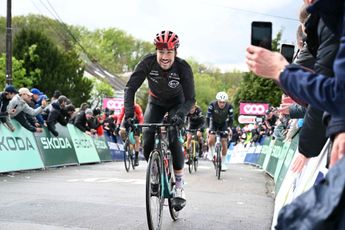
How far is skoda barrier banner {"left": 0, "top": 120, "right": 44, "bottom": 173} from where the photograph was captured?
12.1 metres

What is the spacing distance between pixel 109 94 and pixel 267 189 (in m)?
61.9

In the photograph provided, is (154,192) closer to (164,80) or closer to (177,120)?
(177,120)

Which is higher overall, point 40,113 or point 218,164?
point 40,113

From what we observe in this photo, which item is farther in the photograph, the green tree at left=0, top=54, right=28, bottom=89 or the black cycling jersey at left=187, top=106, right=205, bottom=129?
the green tree at left=0, top=54, right=28, bottom=89

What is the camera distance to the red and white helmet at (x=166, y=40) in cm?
605

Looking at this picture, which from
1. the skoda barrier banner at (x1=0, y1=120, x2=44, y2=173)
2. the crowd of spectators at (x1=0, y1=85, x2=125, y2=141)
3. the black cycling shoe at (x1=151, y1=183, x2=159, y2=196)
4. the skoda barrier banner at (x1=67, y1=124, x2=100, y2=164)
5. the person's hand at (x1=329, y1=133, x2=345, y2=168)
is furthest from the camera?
the skoda barrier banner at (x1=67, y1=124, x2=100, y2=164)

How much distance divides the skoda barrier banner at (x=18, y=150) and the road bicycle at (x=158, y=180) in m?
6.69

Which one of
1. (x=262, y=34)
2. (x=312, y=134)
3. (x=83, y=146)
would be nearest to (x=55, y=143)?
(x=83, y=146)

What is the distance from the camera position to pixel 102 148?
21.3 metres

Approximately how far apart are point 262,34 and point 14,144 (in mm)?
11093

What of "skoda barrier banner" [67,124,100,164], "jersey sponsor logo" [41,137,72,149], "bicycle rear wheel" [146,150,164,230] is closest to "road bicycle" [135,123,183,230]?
"bicycle rear wheel" [146,150,164,230]

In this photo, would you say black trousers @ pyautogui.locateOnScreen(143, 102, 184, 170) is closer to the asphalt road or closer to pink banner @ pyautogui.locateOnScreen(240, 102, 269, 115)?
the asphalt road

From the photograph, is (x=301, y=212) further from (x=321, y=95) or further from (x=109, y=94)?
(x=109, y=94)

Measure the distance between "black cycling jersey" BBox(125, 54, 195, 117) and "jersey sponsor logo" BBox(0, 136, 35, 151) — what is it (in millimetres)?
6720
